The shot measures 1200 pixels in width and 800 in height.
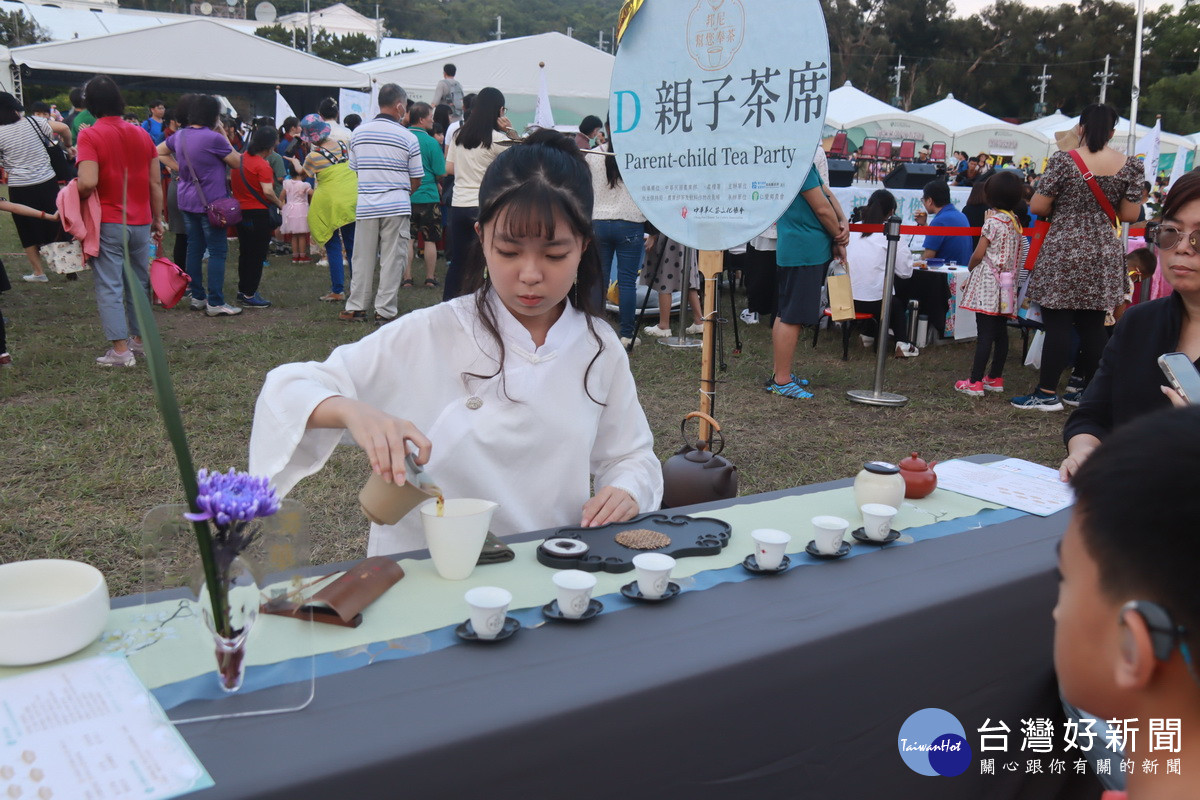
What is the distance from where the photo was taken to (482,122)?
19.3 feet

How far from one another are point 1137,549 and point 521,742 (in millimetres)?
660

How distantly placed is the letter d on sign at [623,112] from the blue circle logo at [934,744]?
199cm

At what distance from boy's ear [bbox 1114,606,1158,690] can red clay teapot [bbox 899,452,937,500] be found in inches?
42.0

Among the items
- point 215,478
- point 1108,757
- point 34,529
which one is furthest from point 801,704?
point 34,529

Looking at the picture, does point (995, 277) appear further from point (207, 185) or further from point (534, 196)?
point (207, 185)

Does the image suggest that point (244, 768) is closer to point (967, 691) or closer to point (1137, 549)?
point (1137, 549)

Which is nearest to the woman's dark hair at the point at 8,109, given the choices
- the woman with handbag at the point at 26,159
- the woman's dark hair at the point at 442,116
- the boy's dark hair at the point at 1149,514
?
the woman with handbag at the point at 26,159

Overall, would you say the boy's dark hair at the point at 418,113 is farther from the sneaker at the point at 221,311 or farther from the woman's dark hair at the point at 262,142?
the sneaker at the point at 221,311

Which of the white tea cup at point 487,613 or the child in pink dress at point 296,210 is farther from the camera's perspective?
the child in pink dress at point 296,210

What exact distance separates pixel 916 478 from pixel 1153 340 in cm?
79

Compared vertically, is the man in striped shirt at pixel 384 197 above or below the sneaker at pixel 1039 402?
above

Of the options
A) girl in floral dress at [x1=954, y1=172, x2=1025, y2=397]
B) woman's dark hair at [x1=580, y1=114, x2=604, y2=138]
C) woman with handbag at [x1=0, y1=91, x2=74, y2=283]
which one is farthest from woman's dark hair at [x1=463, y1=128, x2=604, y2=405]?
woman with handbag at [x1=0, y1=91, x2=74, y2=283]

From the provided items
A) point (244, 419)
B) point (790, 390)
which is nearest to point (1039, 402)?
point (790, 390)

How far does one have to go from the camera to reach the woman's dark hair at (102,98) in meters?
4.61
